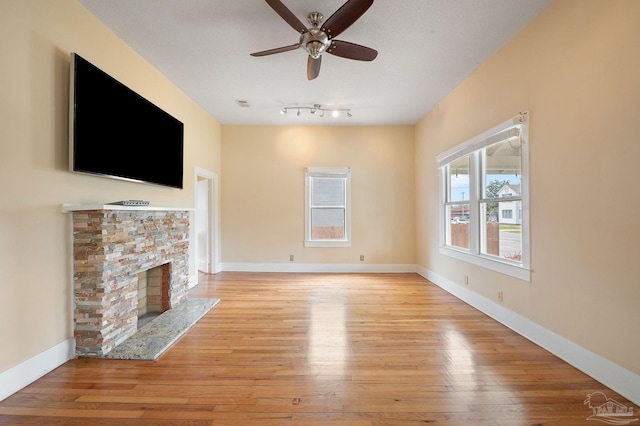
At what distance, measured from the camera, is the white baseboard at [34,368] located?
1.77 m

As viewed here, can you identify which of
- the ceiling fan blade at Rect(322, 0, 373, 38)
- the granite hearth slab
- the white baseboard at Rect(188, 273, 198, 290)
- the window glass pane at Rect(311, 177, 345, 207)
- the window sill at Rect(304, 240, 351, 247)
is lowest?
the granite hearth slab

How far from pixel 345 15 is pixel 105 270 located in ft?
9.34

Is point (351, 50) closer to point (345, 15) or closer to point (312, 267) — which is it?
point (345, 15)

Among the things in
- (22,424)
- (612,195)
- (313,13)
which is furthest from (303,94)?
(22,424)

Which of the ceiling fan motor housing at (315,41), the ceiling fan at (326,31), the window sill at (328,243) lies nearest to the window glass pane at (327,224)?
the window sill at (328,243)

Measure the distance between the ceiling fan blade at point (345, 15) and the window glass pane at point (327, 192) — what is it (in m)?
3.42

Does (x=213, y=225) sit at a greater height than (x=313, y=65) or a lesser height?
lesser

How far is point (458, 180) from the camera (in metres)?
4.05

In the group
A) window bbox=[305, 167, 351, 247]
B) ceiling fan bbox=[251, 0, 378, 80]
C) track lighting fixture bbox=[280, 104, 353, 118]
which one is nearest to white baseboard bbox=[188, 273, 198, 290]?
window bbox=[305, 167, 351, 247]

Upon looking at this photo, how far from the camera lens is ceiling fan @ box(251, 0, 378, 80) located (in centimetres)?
200

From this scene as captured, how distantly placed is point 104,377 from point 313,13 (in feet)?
11.2

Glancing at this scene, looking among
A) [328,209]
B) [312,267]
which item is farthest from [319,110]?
[312,267]

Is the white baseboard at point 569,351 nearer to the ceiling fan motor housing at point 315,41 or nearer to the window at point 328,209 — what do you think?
the window at point 328,209

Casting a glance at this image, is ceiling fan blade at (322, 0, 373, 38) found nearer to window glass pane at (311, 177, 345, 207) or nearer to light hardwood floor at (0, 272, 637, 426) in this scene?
light hardwood floor at (0, 272, 637, 426)
